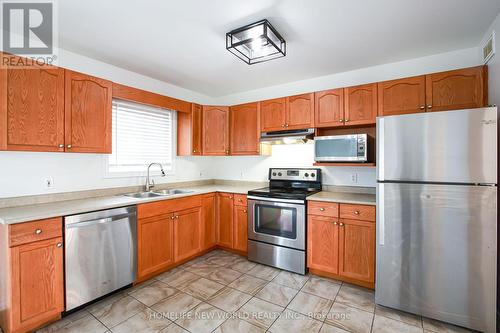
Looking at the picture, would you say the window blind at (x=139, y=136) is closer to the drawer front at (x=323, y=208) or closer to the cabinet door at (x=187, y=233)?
the cabinet door at (x=187, y=233)

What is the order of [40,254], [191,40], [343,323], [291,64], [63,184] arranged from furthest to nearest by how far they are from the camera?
[291,64], [63,184], [191,40], [343,323], [40,254]

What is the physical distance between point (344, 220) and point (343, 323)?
95cm

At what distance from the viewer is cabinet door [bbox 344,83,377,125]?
2.65m

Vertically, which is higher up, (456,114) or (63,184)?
(456,114)

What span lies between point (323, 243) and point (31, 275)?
261 cm

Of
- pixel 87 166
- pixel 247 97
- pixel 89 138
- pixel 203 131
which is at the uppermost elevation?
pixel 247 97

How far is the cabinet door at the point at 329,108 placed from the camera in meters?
2.84

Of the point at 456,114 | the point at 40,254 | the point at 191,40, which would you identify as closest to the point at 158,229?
the point at 40,254

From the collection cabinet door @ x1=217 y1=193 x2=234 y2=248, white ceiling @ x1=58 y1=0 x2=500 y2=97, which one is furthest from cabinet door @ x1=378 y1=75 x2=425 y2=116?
cabinet door @ x1=217 y1=193 x2=234 y2=248

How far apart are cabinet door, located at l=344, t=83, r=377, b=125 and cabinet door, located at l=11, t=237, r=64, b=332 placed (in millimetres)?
3069

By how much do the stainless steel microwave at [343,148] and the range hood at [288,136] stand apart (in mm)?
159

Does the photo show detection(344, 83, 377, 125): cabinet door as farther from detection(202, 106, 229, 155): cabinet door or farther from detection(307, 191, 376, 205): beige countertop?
detection(202, 106, 229, 155): cabinet door

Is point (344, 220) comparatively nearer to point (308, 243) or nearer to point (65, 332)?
point (308, 243)

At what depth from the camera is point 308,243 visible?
277 centimetres
